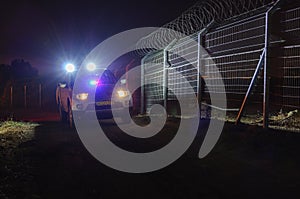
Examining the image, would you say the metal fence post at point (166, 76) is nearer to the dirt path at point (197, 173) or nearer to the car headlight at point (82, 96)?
the car headlight at point (82, 96)

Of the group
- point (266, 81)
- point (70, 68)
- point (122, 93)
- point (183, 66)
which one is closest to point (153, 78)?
point (122, 93)

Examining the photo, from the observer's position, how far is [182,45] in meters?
10.3

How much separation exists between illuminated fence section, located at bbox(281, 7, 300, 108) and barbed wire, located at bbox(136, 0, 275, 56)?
1.79 ft

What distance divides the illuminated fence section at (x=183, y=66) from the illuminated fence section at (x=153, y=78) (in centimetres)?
76

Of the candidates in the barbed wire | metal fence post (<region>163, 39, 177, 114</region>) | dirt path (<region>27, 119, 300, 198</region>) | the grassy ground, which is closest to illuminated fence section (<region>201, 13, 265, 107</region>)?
the barbed wire

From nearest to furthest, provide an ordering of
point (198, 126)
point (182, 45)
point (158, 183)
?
point (158, 183), point (198, 126), point (182, 45)

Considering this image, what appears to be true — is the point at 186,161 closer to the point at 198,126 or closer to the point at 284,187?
the point at 284,187

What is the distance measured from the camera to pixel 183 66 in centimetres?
1006

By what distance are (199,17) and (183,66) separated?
6.12ft

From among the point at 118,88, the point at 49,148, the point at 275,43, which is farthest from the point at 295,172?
the point at 118,88

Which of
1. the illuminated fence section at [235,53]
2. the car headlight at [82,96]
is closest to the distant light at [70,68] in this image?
the car headlight at [82,96]

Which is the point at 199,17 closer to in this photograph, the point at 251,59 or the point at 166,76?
the point at 251,59

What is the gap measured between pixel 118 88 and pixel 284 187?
319 inches

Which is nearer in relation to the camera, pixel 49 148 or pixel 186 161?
pixel 186 161
